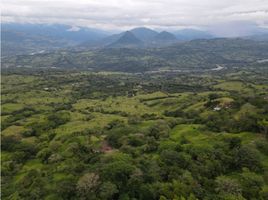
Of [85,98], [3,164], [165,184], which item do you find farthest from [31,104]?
[165,184]

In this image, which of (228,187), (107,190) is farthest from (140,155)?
(228,187)

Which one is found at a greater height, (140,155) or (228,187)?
(228,187)

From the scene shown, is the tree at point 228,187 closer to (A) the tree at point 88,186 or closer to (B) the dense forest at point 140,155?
(B) the dense forest at point 140,155

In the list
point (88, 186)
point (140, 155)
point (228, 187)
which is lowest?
point (140, 155)

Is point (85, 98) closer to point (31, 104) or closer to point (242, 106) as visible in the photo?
point (31, 104)

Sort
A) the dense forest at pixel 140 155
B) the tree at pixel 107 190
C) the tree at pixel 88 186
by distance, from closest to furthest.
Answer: the tree at pixel 107 190 → the dense forest at pixel 140 155 → the tree at pixel 88 186

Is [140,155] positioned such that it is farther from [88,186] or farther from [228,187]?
[228,187]

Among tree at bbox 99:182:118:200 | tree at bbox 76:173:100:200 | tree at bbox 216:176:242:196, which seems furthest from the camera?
tree at bbox 76:173:100:200

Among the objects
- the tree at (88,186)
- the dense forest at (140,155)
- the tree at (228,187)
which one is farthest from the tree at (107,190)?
the tree at (228,187)

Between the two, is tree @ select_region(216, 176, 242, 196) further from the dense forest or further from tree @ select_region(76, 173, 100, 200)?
tree @ select_region(76, 173, 100, 200)

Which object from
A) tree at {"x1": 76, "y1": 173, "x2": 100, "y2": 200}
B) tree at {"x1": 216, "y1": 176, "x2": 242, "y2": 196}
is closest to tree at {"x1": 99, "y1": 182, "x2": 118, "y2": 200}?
tree at {"x1": 76, "y1": 173, "x2": 100, "y2": 200}

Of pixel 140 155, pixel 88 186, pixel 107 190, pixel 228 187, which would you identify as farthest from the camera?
pixel 140 155
